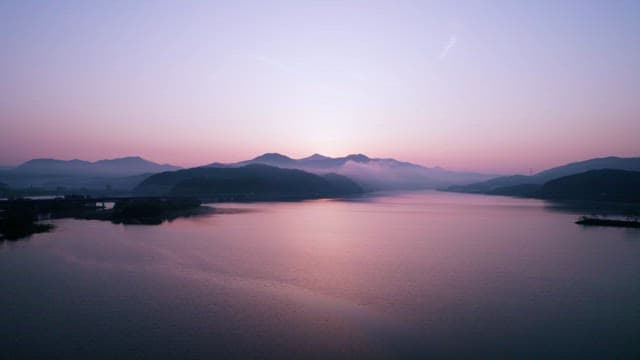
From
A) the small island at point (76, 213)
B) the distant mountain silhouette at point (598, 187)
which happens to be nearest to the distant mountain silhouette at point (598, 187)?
the distant mountain silhouette at point (598, 187)

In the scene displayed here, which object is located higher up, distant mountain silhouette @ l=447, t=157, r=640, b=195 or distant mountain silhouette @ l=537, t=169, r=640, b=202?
distant mountain silhouette @ l=447, t=157, r=640, b=195

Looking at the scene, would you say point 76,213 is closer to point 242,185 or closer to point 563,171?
point 242,185

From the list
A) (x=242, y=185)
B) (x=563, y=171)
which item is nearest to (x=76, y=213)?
(x=242, y=185)

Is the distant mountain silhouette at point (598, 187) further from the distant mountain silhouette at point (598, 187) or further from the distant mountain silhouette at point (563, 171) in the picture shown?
the distant mountain silhouette at point (563, 171)

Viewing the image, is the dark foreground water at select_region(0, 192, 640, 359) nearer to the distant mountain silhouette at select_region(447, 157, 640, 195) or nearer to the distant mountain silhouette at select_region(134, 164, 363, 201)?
the distant mountain silhouette at select_region(134, 164, 363, 201)

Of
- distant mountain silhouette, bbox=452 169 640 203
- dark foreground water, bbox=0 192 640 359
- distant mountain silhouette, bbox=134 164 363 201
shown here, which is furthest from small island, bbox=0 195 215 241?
distant mountain silhouette, bbox=452 169 640 203

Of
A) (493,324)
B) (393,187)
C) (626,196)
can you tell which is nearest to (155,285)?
(493,324)

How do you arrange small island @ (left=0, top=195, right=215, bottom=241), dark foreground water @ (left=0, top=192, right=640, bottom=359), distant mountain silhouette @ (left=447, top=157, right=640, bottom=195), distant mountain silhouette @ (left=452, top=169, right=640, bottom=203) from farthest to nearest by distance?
distant mountain silhouette @ (left=447, top=157, right=640, bottom=195) → distant mountain silhouette @ (left=452, top=169, right=640, bottom=203) → small island @ (left=0, top=195, right=215, bottom=241) → dark foreground water @ (left=0, top=192, right=640, bottom=359)
